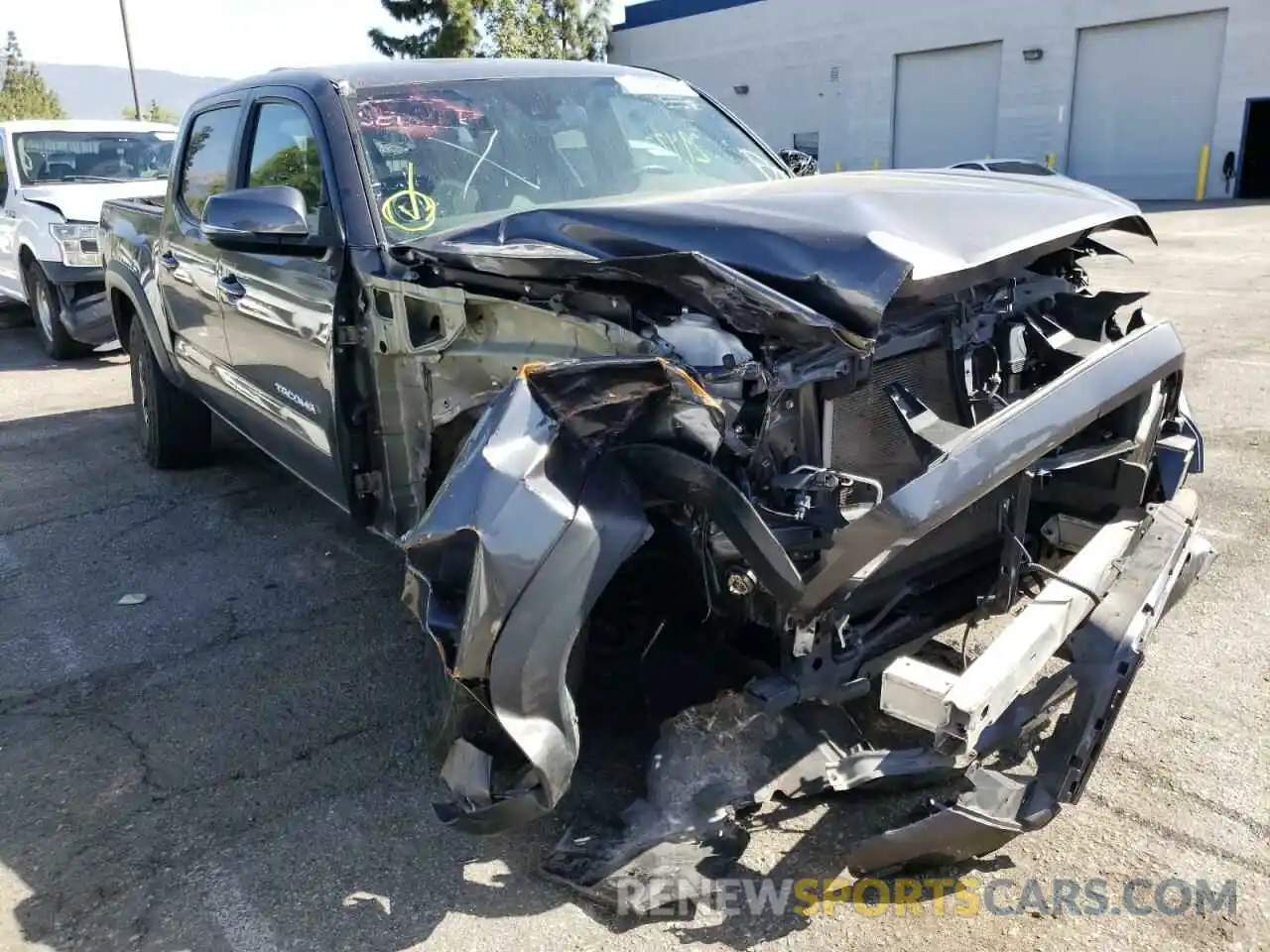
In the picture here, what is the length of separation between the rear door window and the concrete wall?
24.6 meters

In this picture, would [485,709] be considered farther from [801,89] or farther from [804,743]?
[801,89]

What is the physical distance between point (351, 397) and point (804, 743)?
5.80 ft

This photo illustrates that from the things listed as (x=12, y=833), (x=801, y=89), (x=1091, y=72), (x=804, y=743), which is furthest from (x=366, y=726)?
(x=801, y=89)

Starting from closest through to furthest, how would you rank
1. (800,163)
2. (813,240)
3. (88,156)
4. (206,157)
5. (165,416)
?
(813,240) < (206,157) < (800,163) < (165,416) < (88,156)

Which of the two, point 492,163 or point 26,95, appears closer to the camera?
point 492,163

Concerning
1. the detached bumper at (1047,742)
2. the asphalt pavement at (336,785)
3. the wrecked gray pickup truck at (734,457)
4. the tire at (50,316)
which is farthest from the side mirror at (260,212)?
the tire at (50,316)

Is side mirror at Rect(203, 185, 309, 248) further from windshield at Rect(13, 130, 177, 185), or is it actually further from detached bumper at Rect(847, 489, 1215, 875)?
windshield at Rect(13, 130, 177, 185)

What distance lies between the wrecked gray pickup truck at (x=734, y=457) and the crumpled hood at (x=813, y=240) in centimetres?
1

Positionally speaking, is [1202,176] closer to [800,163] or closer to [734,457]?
[800,163]

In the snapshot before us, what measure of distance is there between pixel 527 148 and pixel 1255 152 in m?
25.6

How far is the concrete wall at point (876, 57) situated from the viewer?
23422 mm

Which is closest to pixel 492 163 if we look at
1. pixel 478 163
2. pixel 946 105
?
pixel 478 163

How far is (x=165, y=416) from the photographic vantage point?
581 centimetres

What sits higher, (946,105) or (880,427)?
(946,105)
